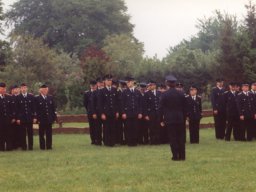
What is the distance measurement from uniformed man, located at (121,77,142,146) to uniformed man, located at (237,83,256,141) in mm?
3687

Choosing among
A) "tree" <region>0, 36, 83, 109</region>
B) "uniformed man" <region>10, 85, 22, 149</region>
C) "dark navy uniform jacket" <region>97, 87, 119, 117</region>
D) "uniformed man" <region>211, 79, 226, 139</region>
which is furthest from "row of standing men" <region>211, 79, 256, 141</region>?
"tree" <region>0, 36, 83, 109</region>

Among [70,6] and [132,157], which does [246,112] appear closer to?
[132,157]

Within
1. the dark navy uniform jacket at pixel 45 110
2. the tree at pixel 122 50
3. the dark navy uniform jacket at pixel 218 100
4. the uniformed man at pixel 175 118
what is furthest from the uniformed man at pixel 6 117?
the tree at pixel 122 50

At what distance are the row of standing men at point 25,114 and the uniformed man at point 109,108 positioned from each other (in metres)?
1.76

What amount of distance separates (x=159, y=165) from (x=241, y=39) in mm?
26619

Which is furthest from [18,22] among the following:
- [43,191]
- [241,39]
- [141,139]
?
[43,191]

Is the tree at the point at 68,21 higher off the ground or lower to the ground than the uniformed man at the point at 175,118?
higher

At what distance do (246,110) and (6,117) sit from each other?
8.57m

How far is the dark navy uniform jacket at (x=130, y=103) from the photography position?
21375mm

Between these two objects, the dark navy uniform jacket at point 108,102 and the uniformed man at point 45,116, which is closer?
the uniformed man at point 45,116

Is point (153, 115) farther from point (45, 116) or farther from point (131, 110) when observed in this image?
point (45, 116)

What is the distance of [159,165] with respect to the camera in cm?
1477

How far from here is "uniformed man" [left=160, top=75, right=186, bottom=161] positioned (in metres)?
15.7

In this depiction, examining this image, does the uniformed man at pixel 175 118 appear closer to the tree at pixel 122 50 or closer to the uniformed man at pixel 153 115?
the uniformed man at pixel 153 115
